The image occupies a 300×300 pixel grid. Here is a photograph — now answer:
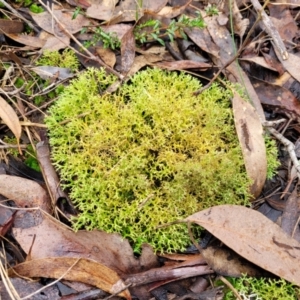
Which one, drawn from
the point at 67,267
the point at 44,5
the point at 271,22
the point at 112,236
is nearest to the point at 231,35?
the point at 271,22

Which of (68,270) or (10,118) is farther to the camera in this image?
(10,118)

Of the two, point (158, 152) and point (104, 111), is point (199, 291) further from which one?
point (104, 111)

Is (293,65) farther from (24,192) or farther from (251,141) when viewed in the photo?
(24,192)

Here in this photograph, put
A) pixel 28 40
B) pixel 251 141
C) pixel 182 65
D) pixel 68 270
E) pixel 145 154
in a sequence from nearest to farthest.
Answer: pixel 68 270 < pixel 145 154 < pixel 251 141 < pixel 182 65 < pixel 28 40

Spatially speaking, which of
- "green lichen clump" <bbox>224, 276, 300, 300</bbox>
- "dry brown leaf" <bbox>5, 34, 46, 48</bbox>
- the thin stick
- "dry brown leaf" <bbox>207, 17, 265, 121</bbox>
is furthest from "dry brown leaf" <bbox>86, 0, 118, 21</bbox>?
"green lichen clump" <bbox>224, 276, 300, 300</bbox>

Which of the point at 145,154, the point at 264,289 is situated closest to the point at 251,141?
the point at 145,154

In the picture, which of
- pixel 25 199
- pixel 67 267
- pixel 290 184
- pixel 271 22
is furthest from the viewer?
pixel 271 22

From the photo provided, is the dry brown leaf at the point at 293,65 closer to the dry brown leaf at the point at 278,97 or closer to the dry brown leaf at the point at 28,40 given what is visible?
the dry brown leaf at the point at 278,97

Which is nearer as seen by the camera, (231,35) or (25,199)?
(25,199)
